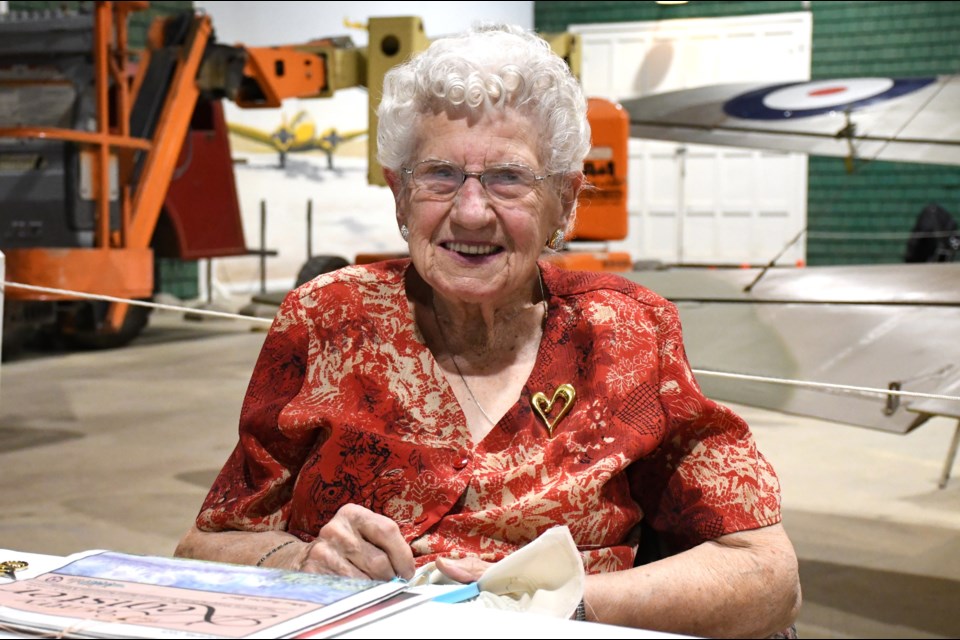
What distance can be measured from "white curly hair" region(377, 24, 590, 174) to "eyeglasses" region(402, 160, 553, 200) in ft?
0.13

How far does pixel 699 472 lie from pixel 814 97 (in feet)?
19.8

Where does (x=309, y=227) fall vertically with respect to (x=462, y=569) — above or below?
above

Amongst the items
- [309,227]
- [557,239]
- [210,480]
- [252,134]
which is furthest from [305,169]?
[557,239]

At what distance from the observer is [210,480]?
461cm

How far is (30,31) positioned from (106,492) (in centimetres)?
390

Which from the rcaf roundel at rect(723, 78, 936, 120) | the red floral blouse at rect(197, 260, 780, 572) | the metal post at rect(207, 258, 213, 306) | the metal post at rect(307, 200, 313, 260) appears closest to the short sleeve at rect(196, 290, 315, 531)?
the red floral blouse at rect(197, 260, 780, 572)

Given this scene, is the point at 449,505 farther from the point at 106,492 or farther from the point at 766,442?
the point at 766,442

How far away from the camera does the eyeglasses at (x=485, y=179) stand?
1.50 meters

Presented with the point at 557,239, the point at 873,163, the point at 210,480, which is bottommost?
the point at 210,480

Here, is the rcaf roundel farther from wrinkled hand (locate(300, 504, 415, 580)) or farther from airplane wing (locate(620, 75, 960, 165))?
wrinkled hand (locate(300, 504, 415, 580))

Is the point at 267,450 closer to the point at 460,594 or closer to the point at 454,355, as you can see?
→ the point at 454,355

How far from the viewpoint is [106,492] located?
4359 millimetres

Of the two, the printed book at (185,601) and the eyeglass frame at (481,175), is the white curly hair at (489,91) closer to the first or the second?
the eyeglass frame at (481,175)

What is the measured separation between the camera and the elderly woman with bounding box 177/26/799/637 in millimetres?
1453
